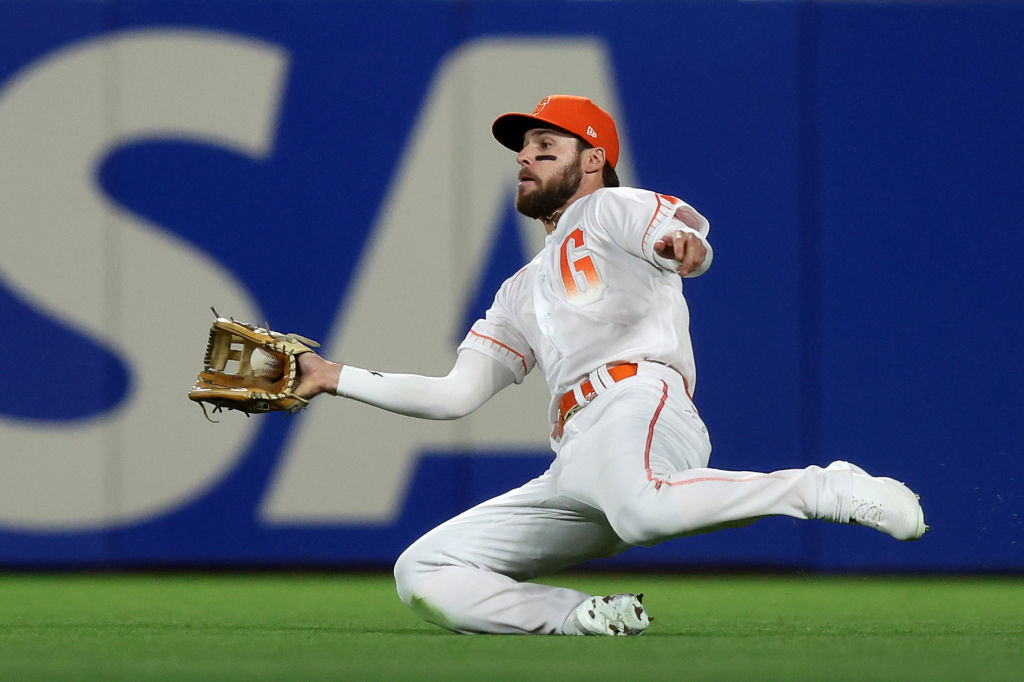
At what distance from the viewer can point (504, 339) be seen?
15.2ft

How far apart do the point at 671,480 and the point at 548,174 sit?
114cm

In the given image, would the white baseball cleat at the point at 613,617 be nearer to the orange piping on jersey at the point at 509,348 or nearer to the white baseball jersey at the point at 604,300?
the white baseball jersey at the point at 604,300

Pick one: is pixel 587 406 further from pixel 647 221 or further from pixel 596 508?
pixel 647 221

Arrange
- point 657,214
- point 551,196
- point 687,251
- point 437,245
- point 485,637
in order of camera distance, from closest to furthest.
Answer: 1. point 687,251
2. point 657,214
3. point 485,637
4. point 551,196
5. point 437,245

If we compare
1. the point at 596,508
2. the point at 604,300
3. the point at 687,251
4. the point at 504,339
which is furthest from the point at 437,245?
the point at 687,251

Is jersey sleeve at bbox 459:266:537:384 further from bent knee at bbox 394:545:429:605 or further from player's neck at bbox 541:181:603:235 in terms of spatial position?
bent knee at bbox 394:545:429:605

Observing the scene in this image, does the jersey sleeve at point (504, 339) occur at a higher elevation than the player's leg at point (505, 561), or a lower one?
higher

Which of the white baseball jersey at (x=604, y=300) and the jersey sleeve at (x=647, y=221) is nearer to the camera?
the jersey sleeve at (x=647, y=221)

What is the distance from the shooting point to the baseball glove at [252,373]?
14.2ft

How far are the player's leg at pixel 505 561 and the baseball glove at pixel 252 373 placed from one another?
58cm

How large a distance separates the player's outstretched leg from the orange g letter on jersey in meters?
0.97

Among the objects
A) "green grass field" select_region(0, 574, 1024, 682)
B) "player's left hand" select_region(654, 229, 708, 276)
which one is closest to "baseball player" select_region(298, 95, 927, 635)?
"player's left hand" select_region(654, 229, 708, 276)

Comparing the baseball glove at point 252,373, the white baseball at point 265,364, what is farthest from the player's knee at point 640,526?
the white baseball at point 265,364

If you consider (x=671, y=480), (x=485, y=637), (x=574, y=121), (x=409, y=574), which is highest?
(x=574, y=121)
